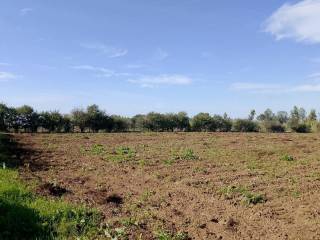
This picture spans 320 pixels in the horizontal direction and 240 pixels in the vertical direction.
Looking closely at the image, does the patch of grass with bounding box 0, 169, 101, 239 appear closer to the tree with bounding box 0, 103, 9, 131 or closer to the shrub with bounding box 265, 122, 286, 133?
the tree with bounding box 0, 103, 9, 131

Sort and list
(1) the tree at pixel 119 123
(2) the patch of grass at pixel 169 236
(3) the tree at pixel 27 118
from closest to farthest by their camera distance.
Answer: (2) the patch of grass at pixel 169 236
(3) the tree at pixel 27 118
(1) the tree at pixel 119 123

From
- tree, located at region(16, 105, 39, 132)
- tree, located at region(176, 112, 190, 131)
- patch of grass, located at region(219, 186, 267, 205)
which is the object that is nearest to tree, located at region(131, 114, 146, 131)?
tree, located at region(176, 112, 190, 131)

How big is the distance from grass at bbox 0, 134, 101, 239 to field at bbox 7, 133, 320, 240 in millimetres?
435

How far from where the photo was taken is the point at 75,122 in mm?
59125

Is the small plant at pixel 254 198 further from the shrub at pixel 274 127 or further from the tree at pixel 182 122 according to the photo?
the shrub at pixel 274 127

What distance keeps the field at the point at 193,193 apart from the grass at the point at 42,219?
1.43 ft

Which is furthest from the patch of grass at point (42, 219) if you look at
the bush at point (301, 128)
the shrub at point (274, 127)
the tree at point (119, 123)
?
the shrub at point (274, 127)

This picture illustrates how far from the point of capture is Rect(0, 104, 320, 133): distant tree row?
5550 centimetres

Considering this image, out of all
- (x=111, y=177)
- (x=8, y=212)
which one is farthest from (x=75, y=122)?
→ (x=8, y=212)

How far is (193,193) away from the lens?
38.8ft

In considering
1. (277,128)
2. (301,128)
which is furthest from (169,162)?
(277,128)

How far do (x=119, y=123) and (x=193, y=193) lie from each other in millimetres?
51699

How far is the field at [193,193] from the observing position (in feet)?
28.7

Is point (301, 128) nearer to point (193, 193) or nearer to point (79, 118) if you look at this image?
point (79, 118)
